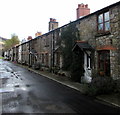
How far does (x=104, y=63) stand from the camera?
9.50 meters

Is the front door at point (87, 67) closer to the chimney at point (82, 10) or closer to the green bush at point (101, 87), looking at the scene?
the green bush at point (101, 87)

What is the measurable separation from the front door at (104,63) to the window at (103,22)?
1812 mm

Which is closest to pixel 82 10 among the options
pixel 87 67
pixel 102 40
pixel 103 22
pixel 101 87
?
pixel 103 22

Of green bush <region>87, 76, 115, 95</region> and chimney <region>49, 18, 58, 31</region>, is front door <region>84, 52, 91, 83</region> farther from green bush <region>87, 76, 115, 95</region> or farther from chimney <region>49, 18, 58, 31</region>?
chimney <region>49, 18, 58, 31</region>

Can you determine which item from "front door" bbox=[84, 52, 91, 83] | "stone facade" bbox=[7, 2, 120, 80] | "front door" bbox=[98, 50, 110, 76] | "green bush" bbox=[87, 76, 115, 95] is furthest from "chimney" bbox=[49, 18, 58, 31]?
"green bush" bbox=[87, 76, 115, 95]

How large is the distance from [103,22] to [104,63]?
3330 millimetres

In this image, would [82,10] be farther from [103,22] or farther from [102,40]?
[102,40]

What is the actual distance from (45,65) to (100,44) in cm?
1256

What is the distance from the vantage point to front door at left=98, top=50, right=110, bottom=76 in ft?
30.3

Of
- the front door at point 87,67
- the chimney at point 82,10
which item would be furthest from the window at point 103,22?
the chimney at point 82,10

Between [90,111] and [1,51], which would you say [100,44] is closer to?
[90,111]

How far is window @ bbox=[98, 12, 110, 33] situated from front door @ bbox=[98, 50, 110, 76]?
5.94 feet

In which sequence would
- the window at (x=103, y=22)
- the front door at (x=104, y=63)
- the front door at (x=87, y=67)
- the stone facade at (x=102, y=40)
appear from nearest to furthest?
the stone facade at (x=102, y=40) < the front door at (x=104, y=63) < the window at (x=103, y=22) < the front door at (x=87, y=67)

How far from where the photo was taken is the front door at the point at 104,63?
30.3 feet
